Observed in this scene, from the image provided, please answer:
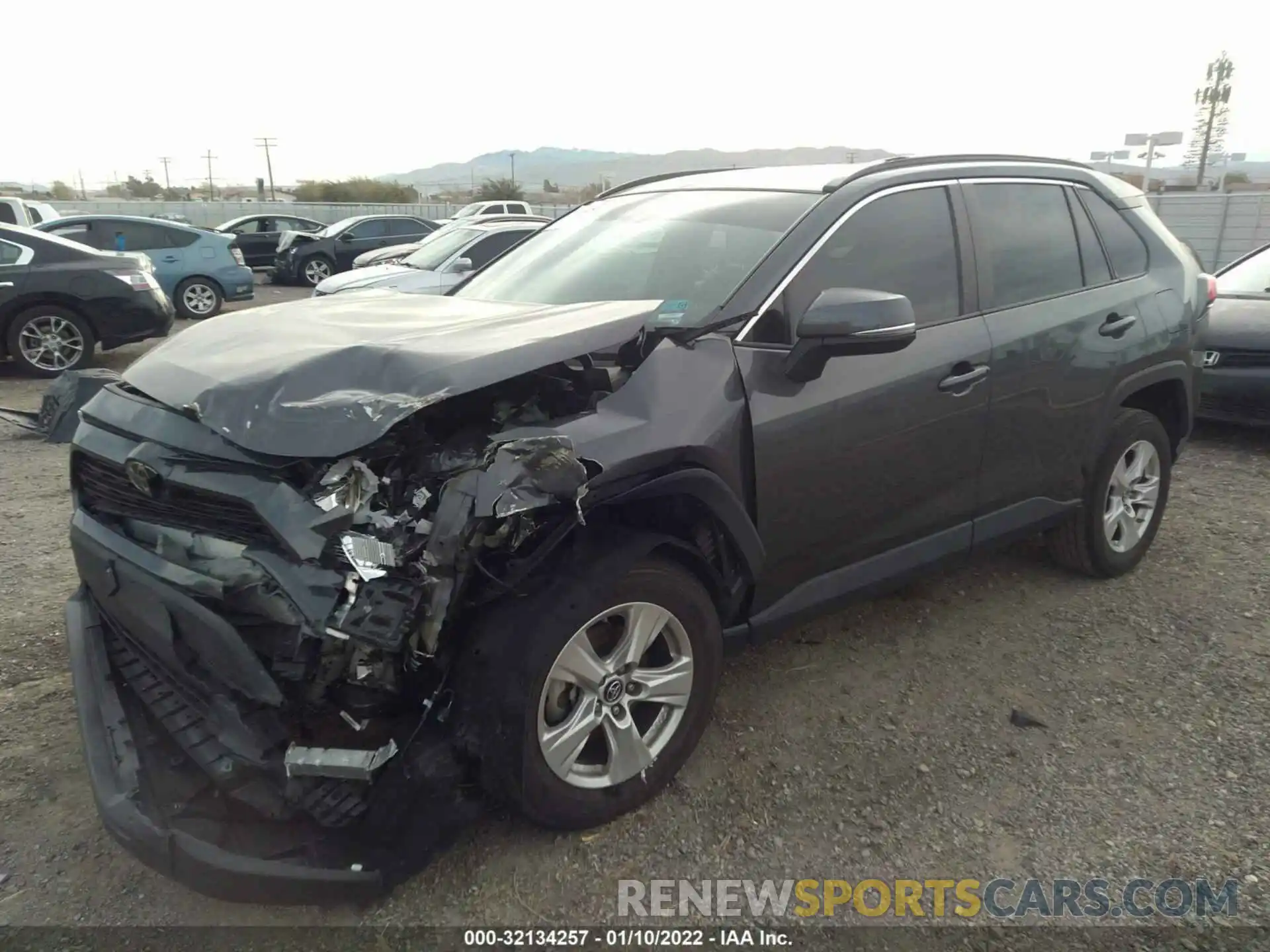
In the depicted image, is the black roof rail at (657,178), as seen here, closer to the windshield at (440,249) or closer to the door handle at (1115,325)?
Answer: the door handle at (1115,325)

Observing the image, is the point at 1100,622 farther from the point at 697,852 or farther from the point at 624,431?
the point at 624,431

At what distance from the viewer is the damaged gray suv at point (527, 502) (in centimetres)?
213

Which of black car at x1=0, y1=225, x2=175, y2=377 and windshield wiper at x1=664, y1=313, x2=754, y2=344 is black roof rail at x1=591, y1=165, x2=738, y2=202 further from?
black car at x1=0, y1=225, x2=175, y2=377

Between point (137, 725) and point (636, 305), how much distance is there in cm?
183

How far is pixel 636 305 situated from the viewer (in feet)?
9.04

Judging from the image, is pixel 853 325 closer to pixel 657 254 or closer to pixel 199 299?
pixel 657 254

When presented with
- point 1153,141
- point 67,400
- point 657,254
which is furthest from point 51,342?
point 1153,141

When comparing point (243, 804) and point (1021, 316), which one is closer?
point (243, 804)

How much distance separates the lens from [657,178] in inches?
165

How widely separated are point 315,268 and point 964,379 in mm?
18749

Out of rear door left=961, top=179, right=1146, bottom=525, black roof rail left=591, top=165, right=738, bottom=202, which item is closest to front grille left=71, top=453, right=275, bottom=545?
black roof rail left=591, top=165, right=738, bottom=202

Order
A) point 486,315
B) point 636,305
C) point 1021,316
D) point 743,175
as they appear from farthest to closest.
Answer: point 743,175
point 1021,316
point 486,315
point 636,305

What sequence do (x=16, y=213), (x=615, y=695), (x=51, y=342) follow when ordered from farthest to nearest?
1. (x=16, y=213)
2. (x=51, y=342)
3. (x=615, y=695)

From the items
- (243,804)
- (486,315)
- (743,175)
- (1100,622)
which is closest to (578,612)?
(243,804)
